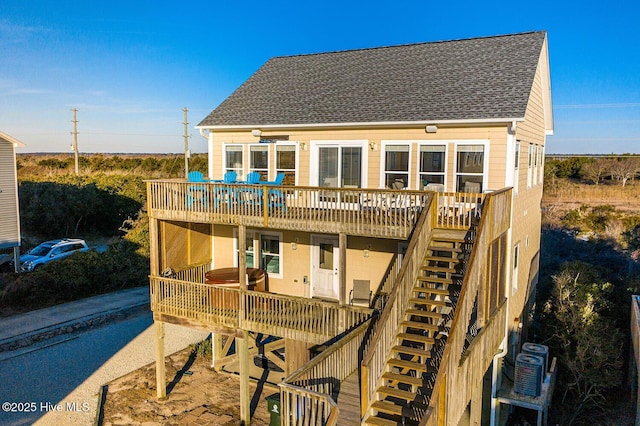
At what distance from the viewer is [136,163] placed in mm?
66625

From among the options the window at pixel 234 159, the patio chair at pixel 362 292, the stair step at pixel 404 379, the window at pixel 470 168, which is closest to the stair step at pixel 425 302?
the stair step at pixel 404 379

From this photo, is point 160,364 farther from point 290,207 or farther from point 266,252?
point 290,207

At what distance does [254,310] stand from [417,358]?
4.48 metres

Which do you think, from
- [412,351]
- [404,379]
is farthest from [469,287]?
[404,379]

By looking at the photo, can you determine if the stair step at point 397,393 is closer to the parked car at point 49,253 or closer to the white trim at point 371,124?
the white trim at point 371,124

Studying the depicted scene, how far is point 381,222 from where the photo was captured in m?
11.2

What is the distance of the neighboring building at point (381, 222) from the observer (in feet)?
30.8

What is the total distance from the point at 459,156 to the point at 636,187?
139 ft

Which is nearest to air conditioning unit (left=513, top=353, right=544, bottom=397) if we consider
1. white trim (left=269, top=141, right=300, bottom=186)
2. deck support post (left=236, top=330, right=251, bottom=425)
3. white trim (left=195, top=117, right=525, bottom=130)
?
white trim (left=195, top=117, right=525, bottom=130)

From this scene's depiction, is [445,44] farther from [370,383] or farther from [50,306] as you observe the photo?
[50,306]

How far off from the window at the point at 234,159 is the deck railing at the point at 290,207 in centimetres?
310

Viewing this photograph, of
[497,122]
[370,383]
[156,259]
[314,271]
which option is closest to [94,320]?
[156,259]

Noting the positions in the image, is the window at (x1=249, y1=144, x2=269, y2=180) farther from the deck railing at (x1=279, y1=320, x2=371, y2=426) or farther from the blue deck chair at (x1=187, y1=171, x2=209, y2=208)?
the deck railing at (x1=279, y1=320, x2=371, y2=426)

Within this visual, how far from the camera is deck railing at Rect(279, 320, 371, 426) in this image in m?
7.01
